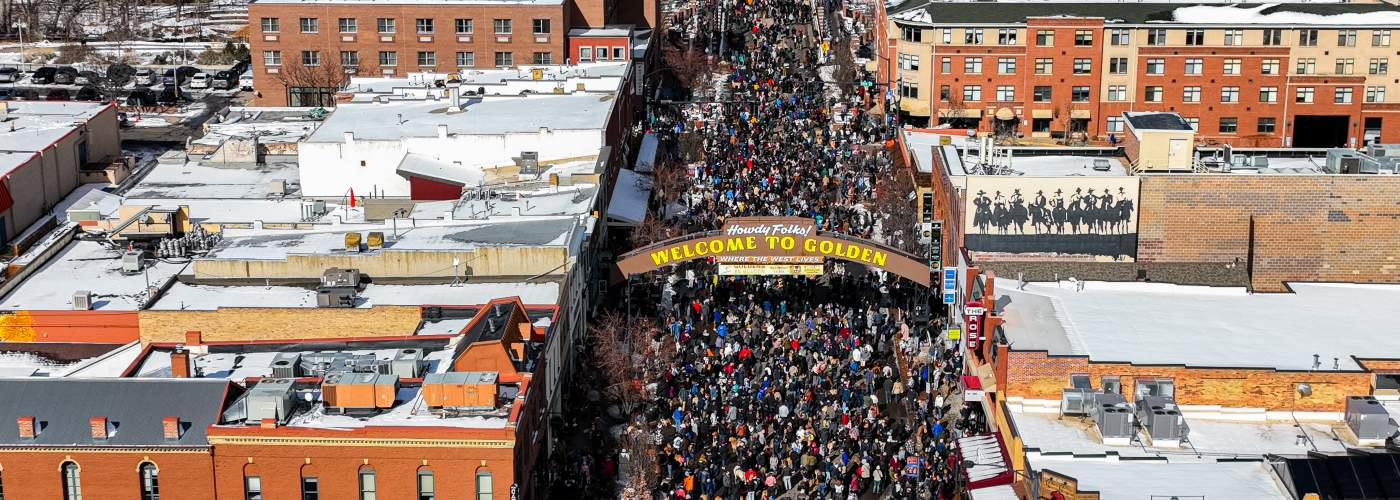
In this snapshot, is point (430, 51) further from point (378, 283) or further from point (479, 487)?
point (479, 487)

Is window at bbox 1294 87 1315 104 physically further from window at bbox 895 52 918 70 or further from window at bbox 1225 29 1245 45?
window at bbox 895 52 918 70

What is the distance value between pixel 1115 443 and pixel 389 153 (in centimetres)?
4450

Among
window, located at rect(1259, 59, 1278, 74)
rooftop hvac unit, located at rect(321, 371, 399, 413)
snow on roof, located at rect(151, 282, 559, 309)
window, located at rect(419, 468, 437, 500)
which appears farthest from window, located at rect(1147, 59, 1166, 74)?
window, located at rect(419, 468, 437, 500)

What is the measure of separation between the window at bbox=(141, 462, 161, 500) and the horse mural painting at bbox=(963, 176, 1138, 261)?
3195 centimetres

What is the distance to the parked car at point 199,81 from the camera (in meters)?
139

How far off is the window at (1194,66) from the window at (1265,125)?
484 cm

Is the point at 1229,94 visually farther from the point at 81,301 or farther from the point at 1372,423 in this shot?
the point at 81,301

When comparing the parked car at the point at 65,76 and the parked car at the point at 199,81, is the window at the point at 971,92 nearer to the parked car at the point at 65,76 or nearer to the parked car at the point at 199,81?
the parked car at the point at 199,81

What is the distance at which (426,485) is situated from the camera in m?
51.1

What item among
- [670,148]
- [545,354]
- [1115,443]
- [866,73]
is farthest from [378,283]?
[866,73]

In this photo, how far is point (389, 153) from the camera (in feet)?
286

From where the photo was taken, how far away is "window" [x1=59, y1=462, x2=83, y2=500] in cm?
5091

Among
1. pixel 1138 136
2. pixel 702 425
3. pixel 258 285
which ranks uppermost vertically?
pixel 1138 136

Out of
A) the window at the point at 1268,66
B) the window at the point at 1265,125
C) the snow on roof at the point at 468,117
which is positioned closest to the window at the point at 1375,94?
the window at the point at 1265,125
